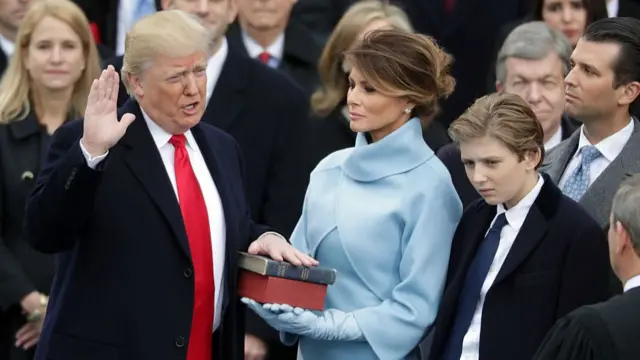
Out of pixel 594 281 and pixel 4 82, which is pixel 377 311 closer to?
pixel 594 281

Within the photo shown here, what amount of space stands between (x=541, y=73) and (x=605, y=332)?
2.66 metres

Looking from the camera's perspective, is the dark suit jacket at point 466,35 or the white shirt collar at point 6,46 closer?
the white shirt collar at point 6,46

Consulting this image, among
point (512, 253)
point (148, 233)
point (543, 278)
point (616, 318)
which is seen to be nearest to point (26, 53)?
point (148, 233)

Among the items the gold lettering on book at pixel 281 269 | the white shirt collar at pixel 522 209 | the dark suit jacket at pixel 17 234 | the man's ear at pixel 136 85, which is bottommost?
the dark suit jacket at pixel 17 234

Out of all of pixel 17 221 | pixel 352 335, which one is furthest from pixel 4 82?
pixel 352 335

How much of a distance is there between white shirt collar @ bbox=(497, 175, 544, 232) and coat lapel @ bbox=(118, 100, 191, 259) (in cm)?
114

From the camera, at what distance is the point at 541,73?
710cm

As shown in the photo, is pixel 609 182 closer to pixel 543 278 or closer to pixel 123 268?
pixel 543 278

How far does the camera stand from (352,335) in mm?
5574

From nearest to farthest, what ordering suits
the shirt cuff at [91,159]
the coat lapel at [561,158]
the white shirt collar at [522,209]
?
1. the shirt cuff at [91,159]
2. the white shirt collar at [522,209]
3. the coat lapel at [561,158]

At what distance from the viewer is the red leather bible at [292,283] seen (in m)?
5.45

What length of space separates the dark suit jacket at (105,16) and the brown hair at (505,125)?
12.4 ft

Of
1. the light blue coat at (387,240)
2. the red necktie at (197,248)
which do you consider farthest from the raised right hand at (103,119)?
the light blue coat at (387,240)

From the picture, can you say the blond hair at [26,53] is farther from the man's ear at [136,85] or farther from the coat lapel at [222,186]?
the man's ear at [136,85]
